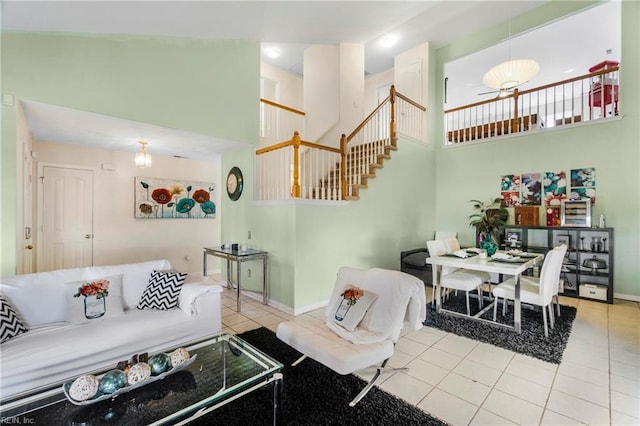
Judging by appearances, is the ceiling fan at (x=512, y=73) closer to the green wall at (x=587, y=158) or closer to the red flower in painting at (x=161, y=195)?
the green wall at (x=587, y=158)

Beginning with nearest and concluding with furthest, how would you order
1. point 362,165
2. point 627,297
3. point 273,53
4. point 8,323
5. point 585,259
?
point 8,323
point 627,297
point 585,259
point 362,165
point 273,53

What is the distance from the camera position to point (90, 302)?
8.29ft

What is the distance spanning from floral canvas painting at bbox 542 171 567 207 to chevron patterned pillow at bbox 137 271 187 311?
587cm

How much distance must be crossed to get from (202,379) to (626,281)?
19.7 feet

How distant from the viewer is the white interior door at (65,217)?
14.3ft

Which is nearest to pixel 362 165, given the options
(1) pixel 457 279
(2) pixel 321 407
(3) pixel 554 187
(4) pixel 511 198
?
(1) pixel 457 279

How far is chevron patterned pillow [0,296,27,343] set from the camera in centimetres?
215

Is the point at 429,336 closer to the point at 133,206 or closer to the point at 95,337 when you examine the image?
the point at 95,337

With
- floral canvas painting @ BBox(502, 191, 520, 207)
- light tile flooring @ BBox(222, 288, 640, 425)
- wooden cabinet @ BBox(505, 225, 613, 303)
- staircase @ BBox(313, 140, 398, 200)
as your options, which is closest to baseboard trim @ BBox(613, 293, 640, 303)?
wooden cabinet @ BBox(505, 225, 613, 303)

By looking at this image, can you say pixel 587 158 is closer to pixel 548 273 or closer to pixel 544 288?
pixel 548 273

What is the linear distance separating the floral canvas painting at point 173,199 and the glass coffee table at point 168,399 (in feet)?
13.7

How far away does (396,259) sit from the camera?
17.6 feet

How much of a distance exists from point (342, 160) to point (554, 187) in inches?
148

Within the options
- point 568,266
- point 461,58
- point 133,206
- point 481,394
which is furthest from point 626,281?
point 133,206
